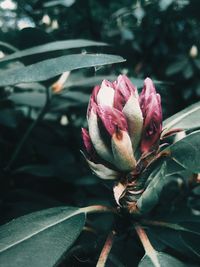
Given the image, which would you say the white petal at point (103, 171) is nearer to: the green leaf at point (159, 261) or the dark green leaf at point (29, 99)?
the green leaf at point (159, 261)

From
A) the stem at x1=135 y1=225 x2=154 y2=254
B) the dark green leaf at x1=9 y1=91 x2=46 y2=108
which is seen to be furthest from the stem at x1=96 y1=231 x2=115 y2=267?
the dark green leaf at x1=9 y1=91 x2=46 y2=108

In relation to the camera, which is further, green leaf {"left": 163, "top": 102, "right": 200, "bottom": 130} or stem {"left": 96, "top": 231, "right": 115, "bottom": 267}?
green leaf {"left": 163, "top": 102, "right": 200, "bottom": 130}

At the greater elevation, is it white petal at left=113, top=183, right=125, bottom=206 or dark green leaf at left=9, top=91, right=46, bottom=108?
dark green leaf at left=9, top=91, right=46, bottom=108

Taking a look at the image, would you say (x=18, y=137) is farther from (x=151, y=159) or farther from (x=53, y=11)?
(x=53, y=11)

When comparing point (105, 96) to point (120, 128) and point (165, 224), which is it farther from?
point (165, 224)

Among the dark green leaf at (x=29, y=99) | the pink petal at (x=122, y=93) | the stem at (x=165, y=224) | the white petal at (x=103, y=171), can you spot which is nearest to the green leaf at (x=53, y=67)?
the pink petal at (x=122, y=93)

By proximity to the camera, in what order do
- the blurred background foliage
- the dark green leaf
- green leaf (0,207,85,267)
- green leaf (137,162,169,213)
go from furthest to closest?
the dark green leaf
the blurred background foliage
green leaf (137,162,169,213)
green leaf (0,207,85,267)

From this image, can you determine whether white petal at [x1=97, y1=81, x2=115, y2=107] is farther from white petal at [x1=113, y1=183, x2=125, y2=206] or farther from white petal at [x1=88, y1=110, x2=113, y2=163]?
white petal at [x1=113, y1=183, x2=125, y2=206]
